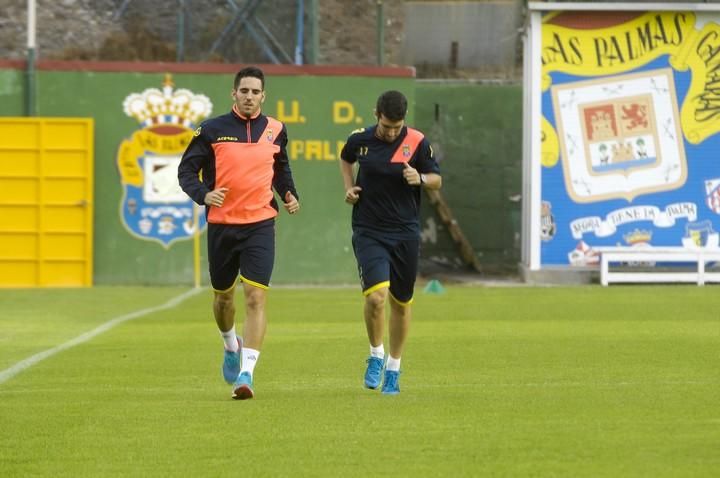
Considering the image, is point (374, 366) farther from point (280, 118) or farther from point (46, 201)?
point (46, 201)

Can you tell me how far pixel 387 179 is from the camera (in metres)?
10.5

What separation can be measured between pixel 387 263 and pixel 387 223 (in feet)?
0.91

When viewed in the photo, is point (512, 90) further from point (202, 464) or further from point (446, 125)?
point (202, 464)

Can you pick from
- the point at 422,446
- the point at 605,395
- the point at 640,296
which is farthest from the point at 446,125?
the point at 422,446

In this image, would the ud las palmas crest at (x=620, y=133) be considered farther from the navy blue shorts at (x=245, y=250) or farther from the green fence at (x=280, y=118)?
the navy blue shorts at (x=245, y=250)

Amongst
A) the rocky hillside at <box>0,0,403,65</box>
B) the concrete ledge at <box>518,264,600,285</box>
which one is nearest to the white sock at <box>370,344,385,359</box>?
the concrete ledge at <box>518,264,600,285</box>

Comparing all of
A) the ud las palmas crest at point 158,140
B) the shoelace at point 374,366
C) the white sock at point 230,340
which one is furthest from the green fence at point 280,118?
the shoelace at point 374,366

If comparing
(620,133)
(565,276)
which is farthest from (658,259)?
(620,133)

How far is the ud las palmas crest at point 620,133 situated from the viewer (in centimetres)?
2478

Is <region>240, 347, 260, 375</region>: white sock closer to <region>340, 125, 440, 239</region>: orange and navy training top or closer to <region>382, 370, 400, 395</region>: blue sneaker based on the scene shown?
<region>382, 370, 400, 395</region>: blue sneaker

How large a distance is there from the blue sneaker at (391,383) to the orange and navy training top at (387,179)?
92cm

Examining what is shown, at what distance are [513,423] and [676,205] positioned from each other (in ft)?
54.8

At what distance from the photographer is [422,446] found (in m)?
8.06

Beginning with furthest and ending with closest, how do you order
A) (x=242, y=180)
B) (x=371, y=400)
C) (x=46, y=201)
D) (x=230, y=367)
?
(x=46, y=201) → (x=230, y=367) → (x=242, y=180) → (x=371, y=400)
